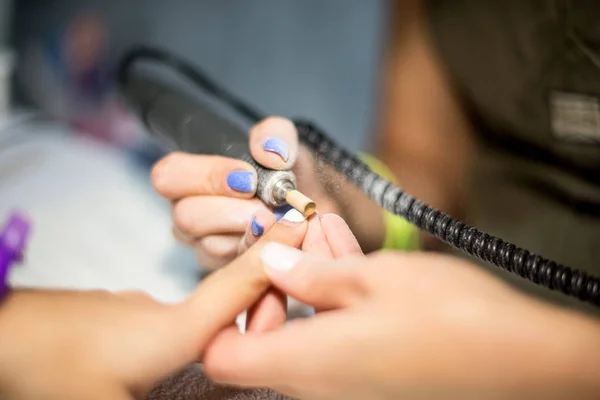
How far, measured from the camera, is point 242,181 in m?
0.36

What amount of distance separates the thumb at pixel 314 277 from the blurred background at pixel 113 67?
309 mm

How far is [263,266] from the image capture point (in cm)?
29

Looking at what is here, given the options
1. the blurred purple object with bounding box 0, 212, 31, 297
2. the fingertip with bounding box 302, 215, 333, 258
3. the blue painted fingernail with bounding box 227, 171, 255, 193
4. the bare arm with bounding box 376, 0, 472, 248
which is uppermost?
the bare arm with bounding box 376, 0, 472, 248

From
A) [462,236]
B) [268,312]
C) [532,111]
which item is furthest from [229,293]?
[532,111]

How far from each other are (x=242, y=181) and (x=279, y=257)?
8 cm

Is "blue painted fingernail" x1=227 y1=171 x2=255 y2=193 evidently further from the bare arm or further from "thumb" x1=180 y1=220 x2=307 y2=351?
the bare arm

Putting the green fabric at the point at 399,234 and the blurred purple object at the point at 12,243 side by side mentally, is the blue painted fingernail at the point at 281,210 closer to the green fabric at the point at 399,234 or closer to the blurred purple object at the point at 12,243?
the green fabric at the point at 399,234

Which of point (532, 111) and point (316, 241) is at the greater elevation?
point (532, 111)

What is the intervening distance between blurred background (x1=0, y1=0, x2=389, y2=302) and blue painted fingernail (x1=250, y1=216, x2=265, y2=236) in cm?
Result: 26

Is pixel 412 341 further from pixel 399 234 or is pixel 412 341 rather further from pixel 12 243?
pixel 12 243

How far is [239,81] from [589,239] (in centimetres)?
49

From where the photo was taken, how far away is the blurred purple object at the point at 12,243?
360 mm

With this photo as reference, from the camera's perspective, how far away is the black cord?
28cm

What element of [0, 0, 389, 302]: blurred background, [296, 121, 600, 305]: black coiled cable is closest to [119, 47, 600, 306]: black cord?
[296, 121, 600, 305]: black coiled cable
